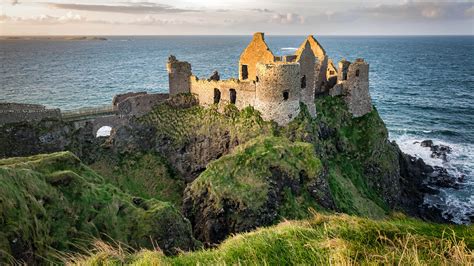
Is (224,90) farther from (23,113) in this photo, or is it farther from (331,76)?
(23,113)

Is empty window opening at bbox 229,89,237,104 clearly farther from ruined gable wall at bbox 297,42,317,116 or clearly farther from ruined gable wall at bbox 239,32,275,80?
ruined gable wall at bbox 297,42,317,116

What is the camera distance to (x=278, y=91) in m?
32.8

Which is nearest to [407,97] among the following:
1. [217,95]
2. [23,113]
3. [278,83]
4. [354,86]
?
[354,86]

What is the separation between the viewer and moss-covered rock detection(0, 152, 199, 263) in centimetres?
1270

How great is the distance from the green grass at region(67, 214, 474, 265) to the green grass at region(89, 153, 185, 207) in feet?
79.6

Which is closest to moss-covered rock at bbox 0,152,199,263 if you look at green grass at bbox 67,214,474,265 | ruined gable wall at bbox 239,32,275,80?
green grass at bbox 67,214,474,265

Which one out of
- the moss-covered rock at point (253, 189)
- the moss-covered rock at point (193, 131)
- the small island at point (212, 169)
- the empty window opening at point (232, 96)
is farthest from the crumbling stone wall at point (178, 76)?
the moss-covered rock at point (253, 189)

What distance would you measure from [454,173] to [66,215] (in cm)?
4764

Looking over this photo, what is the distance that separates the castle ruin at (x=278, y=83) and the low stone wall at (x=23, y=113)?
11.3 metres

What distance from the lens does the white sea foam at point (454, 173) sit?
135 ft

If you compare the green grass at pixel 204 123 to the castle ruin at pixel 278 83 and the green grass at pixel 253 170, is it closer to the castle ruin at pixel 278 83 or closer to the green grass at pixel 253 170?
the castle ruin at pixel 278 83

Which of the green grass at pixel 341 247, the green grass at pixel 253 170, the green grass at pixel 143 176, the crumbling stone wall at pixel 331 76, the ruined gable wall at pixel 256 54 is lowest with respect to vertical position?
the green grass at pixel 143 176

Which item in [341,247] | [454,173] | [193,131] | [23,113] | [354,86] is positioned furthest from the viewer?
[454,173]

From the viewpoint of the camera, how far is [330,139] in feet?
124
